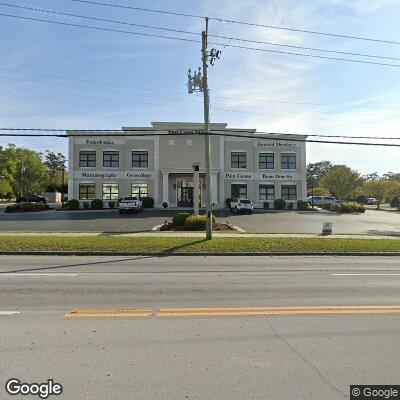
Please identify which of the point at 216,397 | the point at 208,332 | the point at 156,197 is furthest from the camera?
the point at 156,197

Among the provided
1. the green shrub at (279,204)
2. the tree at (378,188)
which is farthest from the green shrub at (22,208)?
the tree at (378,188)

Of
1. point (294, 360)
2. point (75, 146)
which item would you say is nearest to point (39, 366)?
point (294, 360)

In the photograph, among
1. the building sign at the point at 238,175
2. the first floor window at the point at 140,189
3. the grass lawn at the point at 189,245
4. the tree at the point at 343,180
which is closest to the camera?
the grass lawn at the point at 189,245

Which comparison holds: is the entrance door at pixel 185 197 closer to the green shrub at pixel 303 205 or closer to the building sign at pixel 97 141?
the building sign at pixel 97 141

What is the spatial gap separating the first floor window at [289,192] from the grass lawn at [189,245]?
28.1 m

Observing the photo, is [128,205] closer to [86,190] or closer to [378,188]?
[86,190]

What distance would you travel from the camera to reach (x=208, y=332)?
5.60 m

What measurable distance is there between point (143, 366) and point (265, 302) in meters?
3.66

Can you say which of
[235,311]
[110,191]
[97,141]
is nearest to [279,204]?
[110,191]

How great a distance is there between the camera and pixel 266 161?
46531 mm

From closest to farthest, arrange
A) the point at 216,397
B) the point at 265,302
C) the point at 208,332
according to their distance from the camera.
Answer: the point at 216,397 → the point at 208,332 → the point at 265,302

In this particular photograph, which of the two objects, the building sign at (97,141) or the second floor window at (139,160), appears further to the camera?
the second floor window at (139,160)

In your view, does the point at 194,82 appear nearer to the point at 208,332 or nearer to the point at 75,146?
the point at 208,332

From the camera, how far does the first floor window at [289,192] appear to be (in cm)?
4650
